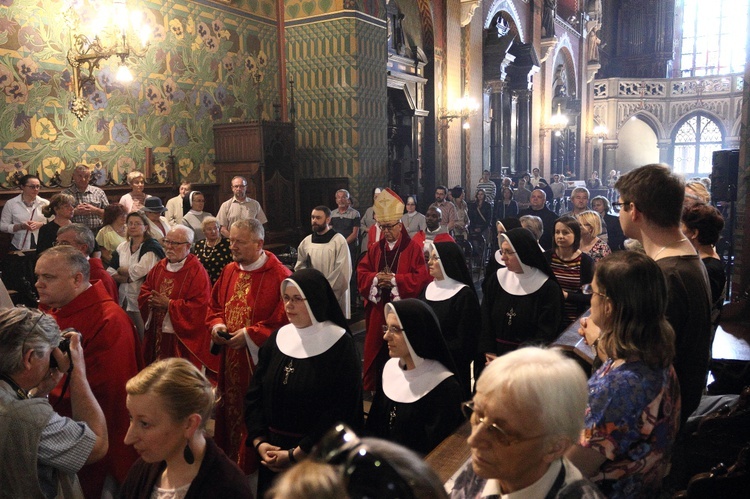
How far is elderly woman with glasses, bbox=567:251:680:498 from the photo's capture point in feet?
5.83

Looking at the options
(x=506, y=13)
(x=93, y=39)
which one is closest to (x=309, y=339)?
(x=93, y=39)

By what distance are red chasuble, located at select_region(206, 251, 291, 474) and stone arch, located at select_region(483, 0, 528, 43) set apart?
13.7 m

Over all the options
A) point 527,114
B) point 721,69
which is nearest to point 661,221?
point 527,114

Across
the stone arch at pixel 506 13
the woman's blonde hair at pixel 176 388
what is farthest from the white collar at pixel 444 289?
the stone arch at pixel 506 13

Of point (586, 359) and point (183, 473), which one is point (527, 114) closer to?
point (586, 359)

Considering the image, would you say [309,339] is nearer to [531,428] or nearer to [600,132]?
[531,428]

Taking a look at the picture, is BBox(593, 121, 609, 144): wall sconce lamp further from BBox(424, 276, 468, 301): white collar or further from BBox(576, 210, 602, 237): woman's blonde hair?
BBox(424, 276, 468, 301): white collar

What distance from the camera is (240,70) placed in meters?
9.70

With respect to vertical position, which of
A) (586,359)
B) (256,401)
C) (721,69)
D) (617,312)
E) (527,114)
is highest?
(721,69)

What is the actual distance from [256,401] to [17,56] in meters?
5.48

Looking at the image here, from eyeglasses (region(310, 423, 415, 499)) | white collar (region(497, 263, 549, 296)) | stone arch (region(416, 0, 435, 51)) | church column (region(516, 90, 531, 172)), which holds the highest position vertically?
stone arch (region(416, 0, 435, 51))

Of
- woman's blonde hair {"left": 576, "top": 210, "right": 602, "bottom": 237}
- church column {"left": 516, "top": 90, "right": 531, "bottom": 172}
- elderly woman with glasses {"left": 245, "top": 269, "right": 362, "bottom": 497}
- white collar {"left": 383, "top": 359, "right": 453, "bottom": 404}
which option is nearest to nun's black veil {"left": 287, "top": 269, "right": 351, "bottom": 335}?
elderly woman with glasses {"left": 245, "top": 269, "right": 362, "bottom": 497}

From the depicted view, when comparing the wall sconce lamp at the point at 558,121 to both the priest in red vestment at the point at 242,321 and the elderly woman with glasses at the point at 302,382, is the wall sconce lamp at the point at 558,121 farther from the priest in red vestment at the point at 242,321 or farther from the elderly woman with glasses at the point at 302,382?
the elderly woman with glasses at the point at 302,382

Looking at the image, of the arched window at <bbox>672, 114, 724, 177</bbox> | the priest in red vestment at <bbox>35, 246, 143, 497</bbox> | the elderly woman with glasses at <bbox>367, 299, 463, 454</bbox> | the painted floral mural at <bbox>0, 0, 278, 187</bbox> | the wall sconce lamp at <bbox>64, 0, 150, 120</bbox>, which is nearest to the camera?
the elderly woman with glasses at <bbox>367, 299, 463, 454</bbox>
